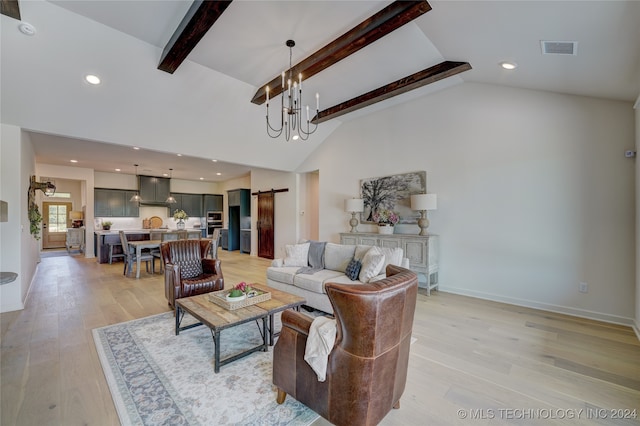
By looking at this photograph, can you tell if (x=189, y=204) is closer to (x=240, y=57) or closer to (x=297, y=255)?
(x=297, y=255)

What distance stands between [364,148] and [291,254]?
2.96m

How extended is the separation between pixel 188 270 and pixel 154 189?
702 centimetres

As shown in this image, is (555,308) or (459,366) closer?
(459,366)

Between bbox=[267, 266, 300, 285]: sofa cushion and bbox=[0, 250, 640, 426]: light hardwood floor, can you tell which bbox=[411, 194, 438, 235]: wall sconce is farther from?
bbox=[267, 266, 300, 285]: sofa cushion

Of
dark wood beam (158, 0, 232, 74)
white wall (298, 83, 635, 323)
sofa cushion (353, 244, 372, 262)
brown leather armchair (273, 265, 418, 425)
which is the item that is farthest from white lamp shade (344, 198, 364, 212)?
brown leather armchair (273, 265, 418, 425)

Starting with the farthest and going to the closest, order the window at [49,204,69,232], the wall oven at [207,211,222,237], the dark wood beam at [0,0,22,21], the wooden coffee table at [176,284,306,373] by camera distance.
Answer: the wall oven at [207,211,222,237] → the window at [49,204,69,232] → the dark wood beam at [0,0,22,21] → the wooden coffee table at [176,284,306,373]

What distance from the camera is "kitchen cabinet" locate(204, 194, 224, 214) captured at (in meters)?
11.1

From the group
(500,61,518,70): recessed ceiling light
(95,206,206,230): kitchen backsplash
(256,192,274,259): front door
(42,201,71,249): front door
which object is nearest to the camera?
(500,61,518,70): recessed ceiling light

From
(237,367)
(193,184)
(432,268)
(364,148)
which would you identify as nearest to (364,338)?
(237,367)

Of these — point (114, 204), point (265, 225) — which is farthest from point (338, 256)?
point (114, 204)

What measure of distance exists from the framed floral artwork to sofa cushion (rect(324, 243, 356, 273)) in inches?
64.1

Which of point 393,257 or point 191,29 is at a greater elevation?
point 191,29

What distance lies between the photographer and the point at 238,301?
8.56 feet

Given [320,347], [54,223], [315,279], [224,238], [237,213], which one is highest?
[237,213]
